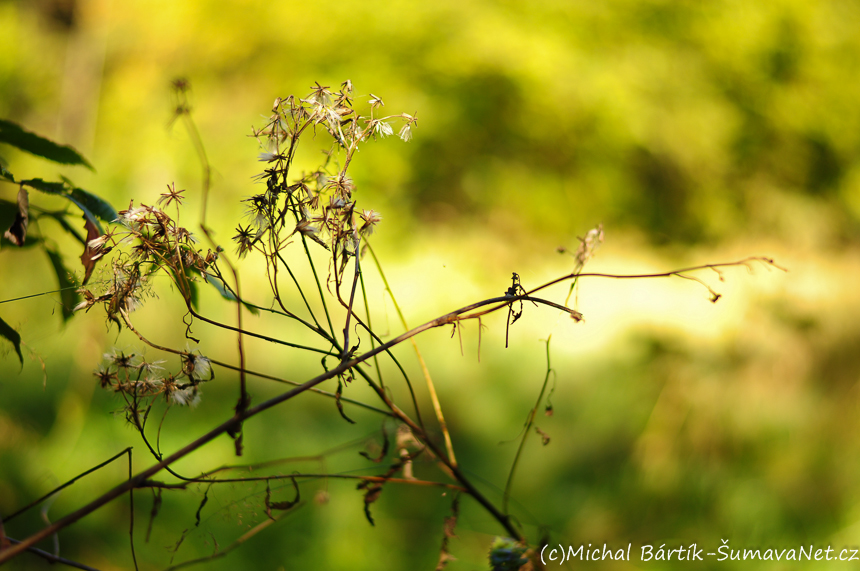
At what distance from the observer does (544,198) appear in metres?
1.58

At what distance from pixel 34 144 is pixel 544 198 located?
140 centimetres

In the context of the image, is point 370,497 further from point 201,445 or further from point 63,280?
point 63,280

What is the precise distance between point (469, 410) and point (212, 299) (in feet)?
2.06

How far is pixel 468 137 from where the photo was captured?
1.56m

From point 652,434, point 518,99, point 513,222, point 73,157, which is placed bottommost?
point 73,157

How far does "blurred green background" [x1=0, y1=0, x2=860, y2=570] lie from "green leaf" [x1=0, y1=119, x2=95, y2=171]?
2.39ft

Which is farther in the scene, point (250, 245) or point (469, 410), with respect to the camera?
point (469, 410)

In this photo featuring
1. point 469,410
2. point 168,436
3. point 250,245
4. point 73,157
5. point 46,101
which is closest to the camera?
point 250,245

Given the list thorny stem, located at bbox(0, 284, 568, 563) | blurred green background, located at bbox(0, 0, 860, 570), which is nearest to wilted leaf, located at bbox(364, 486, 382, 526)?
thorny stem, located at bbox(0, 284, 568, 563)

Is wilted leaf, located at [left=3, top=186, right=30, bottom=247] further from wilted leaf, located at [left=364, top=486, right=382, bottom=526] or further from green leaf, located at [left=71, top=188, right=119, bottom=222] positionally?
wilted leaf, located at [left=364, top=486, right=382, bottom=526]

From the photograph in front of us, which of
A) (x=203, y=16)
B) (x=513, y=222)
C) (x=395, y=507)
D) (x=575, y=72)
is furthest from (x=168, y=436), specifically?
(x=575, y=72)

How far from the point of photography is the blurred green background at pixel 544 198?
A: 1.04m

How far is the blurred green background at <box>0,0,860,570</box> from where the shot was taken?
1.04 metres

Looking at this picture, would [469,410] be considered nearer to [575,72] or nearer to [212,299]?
[212,299]
